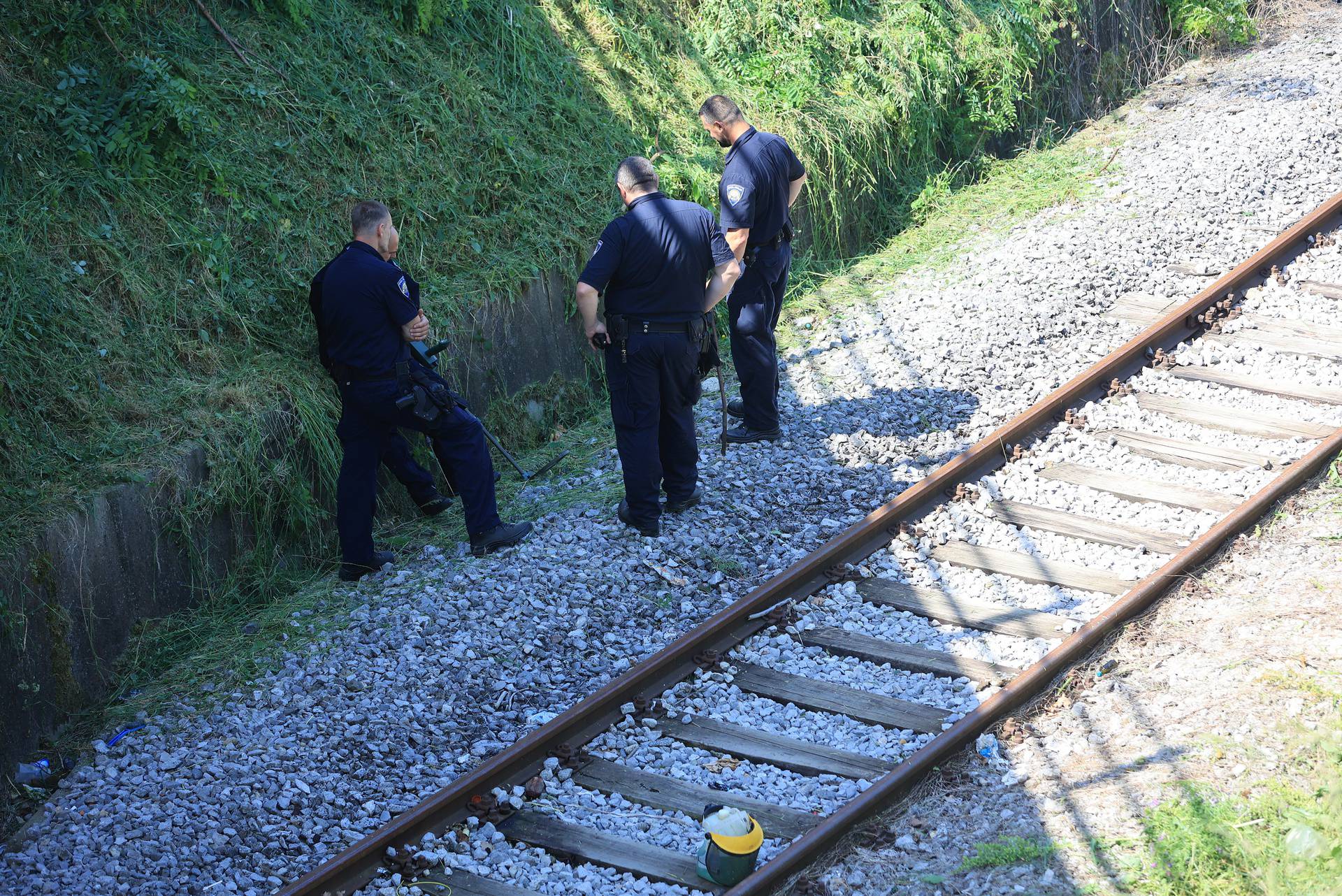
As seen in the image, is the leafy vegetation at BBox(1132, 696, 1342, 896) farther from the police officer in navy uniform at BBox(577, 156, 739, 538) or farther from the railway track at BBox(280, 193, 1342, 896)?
the police officer in navy uniform at BBox(577, 156, 739, 538)

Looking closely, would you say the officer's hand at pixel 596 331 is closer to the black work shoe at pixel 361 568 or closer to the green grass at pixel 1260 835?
the black work shoe at pixel 361 568

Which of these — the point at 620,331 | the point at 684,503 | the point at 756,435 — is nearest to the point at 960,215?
the point at 756,435

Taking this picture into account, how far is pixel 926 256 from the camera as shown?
10.6m

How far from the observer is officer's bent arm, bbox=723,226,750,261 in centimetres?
743

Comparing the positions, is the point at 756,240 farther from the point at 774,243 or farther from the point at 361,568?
the point at 361,568

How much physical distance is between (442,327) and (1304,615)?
532 cm

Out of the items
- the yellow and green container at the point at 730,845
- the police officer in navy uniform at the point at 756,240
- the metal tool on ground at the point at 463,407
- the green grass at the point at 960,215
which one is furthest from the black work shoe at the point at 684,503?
the yellow and green container at the point at 730,845

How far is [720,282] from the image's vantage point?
6.93 m

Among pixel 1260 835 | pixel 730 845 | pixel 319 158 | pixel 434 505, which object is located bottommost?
pixel 1260 835

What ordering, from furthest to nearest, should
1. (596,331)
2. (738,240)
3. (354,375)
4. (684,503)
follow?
(738,240) → (684,503) → (354,375) → (596,331)

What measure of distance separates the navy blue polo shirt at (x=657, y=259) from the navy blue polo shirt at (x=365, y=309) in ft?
3.41

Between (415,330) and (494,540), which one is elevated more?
(415,330)

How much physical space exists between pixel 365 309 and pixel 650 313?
156cm

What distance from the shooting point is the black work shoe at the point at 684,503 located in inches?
283
